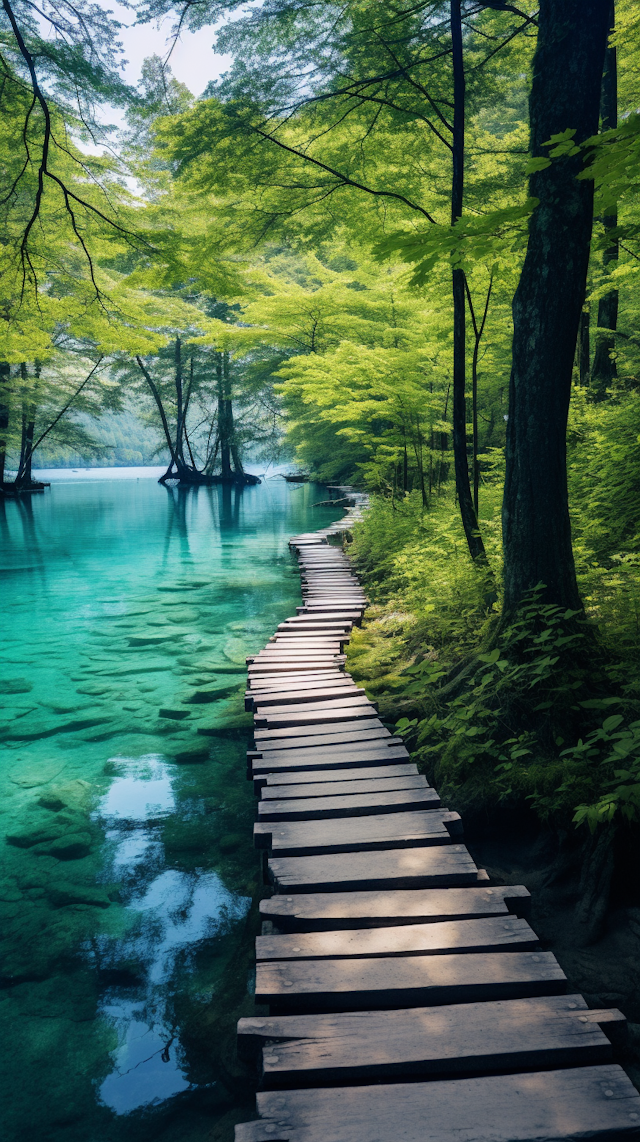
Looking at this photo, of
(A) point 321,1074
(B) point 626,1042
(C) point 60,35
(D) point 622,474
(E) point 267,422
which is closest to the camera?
(A) point 321,1074

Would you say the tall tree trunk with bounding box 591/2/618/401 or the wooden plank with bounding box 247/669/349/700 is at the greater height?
the tall tree trunk with bounding box 591/2/618/401

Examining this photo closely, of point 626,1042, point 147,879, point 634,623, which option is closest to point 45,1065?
point 147,879

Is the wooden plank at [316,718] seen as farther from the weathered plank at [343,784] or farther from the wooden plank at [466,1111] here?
the wooden plank at [466,1111]

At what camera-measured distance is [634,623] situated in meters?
4.09

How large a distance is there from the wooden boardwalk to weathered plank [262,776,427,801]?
17mm

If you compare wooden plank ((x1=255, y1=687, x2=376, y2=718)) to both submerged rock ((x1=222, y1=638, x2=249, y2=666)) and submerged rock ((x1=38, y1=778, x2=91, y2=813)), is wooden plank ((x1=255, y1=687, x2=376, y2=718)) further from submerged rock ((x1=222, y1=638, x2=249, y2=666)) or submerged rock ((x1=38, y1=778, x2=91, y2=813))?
submerged rock ((x1=222, y1=638, x2=249, y2=666))

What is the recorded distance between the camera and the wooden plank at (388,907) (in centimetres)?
264

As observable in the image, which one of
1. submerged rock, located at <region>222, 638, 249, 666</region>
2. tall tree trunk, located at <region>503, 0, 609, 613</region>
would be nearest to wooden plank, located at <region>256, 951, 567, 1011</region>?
tall tree trunk, located at <region>503, 0, 609, 613</region>

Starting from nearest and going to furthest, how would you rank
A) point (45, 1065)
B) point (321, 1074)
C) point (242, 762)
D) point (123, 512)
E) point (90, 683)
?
1. point (321, 1074)
2. point (45, 1065)
3. point (242, 762)
4. point (90, 683)
5. point (123, 512)

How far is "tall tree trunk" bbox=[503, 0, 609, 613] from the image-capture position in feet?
11.9

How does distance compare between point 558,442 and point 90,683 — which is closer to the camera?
point 558,442

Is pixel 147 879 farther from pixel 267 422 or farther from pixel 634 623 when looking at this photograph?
pixel 267 422

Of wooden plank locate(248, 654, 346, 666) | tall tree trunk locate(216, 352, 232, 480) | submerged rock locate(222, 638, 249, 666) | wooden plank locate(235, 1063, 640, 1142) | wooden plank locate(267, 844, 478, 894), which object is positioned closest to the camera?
wooden plank locate(235, 1063, 640, 1142)

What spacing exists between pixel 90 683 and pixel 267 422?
3629 centimetres
